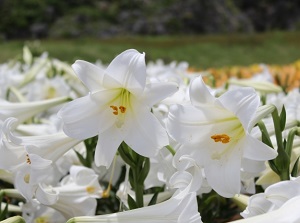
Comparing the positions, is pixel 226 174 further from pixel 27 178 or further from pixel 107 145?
pixel 27 178

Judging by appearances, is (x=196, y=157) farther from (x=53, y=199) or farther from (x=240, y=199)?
(x=53, y=199)

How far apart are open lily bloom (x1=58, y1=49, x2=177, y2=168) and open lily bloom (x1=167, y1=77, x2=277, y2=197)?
0.04 m

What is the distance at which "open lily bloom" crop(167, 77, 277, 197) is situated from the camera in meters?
0.96

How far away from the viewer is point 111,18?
28.9m

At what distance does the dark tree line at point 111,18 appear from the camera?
1104 inches

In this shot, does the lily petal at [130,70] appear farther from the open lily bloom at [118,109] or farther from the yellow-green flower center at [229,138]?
the yellow-green flower center at [229,138]

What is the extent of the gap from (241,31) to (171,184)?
30.0 metres

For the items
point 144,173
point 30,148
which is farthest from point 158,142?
point 30,148

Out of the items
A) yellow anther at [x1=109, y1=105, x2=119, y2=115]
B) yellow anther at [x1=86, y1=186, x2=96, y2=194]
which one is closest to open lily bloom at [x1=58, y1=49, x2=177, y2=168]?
yellow anther at [x1=109, y1=105, x2=119, y2=115]

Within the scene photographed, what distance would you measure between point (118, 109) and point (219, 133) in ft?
0.56

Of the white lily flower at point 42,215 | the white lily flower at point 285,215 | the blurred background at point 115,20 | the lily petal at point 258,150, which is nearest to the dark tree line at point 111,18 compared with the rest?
the blurred background at point 115,20

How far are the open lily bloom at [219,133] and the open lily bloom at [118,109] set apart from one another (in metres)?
0.04

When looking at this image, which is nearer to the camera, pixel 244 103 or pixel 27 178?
pixel 244 103

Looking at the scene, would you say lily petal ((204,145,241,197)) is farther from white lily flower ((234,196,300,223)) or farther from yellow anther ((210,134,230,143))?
white lily flower ((234,196,300,223))
